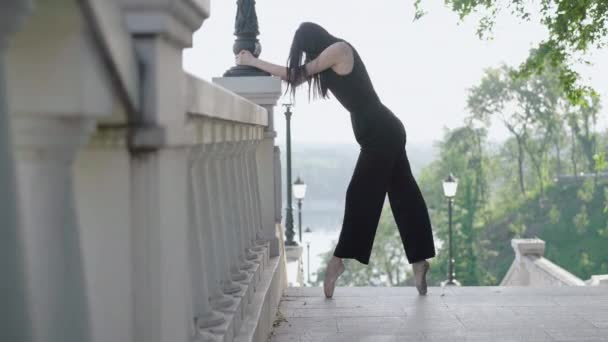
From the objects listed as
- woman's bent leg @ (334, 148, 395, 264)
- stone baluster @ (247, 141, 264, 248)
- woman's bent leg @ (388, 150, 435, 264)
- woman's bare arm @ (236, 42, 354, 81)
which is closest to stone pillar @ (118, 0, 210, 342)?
stone baluster @ (247, 141, 264, 248)

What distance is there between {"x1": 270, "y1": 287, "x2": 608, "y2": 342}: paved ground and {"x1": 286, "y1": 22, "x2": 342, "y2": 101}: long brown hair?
146 centimetres

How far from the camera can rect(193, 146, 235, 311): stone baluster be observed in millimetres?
3238

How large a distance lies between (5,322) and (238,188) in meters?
3.33

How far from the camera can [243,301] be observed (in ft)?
12.3

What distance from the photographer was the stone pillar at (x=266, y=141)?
239 inches

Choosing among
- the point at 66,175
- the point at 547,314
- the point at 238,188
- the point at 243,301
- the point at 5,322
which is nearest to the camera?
the point at 5,322

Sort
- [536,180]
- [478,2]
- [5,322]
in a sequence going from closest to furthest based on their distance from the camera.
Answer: [5,322]
[478,2]
[536,180]

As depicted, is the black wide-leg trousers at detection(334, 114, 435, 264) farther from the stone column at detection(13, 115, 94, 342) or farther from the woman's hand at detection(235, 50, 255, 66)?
the stone column at detection(13, 115, 94, 342)

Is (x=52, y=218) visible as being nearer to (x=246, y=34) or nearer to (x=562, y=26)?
(x=246, y=34)

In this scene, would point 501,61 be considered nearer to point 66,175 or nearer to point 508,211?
point 508,211

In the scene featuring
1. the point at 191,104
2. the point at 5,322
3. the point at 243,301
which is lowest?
the point at 243,301

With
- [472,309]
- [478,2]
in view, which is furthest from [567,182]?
[472,309]

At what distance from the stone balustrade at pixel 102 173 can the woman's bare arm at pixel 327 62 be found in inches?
95.7

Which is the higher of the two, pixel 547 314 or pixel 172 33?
pixel 172 33
